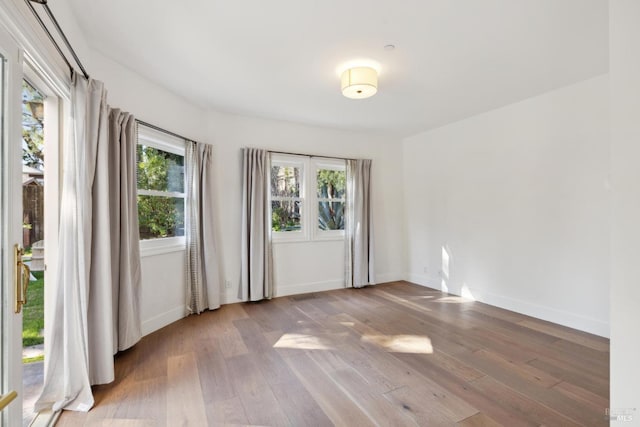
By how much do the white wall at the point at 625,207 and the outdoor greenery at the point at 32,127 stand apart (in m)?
2.87

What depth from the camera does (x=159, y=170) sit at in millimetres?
3252

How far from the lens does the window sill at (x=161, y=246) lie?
9.85 feet

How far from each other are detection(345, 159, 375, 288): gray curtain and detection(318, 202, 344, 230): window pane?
13 centimetres

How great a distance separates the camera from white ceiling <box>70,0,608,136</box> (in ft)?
6.36

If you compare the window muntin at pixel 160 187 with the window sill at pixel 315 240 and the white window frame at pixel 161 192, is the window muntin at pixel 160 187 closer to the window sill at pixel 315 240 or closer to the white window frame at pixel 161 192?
the white window frame at pixel 161 192

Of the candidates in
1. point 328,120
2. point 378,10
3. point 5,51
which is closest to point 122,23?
point 5,51

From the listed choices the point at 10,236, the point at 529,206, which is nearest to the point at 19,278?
the point at 10,236

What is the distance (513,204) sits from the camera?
3.60 metres

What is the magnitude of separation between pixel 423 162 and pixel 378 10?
329 centimetres

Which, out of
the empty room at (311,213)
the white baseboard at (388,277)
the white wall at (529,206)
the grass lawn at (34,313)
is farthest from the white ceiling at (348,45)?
the white baseboard at (388,277)

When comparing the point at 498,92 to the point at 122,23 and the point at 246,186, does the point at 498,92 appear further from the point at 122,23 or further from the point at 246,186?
the point at 122,23

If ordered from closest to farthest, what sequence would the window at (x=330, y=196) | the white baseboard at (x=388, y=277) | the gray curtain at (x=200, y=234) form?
the gray curtain at (x=200, y=234), the window at (x=330, y=196), the white baseboard at (x=388, y=277)

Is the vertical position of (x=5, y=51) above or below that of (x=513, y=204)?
above

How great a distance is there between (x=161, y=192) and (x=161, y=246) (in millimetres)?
603
